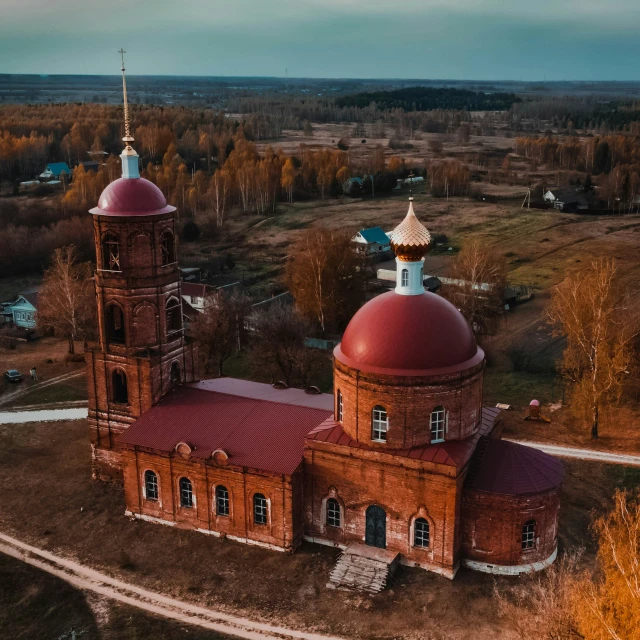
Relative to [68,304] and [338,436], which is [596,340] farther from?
[68,304]

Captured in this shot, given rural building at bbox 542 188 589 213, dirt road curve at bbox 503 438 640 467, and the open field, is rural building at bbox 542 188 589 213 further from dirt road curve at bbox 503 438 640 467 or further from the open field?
the open field

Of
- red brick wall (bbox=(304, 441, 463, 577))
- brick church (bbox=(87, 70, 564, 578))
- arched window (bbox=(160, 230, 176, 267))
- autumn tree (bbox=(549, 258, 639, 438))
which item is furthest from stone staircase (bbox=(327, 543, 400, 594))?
autumn tree (bbox=(549, 258, 639, 438))

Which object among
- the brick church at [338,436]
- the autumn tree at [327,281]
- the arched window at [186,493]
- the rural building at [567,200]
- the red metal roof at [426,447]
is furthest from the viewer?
the rural building at [567,200]

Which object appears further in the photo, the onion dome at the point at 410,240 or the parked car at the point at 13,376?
the parked car at the point at 13,376

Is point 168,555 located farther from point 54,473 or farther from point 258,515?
point 54,473

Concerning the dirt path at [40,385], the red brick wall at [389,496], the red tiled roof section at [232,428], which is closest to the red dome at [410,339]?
the red brick wall at [389,496]

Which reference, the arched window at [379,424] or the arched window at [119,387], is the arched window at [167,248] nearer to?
the arched window at [119,387]

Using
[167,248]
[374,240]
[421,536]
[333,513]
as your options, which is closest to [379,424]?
[333,513]

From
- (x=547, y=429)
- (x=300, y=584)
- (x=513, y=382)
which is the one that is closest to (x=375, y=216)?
(x=513, y=382)
